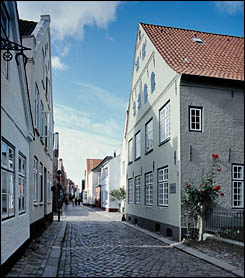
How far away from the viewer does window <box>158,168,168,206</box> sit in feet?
46.9

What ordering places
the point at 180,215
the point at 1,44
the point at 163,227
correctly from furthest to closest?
the point at 163,227 → the point at 180,215 → the point at 1,44

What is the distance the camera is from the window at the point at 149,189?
1703cm

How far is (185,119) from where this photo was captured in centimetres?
1236

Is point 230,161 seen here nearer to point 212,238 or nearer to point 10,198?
point 212,238

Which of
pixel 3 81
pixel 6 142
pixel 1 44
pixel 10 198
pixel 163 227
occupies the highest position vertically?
pixel 1 44

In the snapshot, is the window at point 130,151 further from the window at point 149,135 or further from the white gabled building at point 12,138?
the white gabled building at point 12,138

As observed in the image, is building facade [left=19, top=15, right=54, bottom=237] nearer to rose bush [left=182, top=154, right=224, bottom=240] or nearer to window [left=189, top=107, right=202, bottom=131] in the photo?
rose bush [left=182, top=154, right=224, bottom=240]

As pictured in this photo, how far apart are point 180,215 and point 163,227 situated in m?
2.31

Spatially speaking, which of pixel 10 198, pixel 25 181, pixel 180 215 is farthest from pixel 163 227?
pixel 10 198

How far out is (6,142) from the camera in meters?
7.37

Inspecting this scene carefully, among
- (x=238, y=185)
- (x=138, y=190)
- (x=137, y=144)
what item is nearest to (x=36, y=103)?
(x=137, y=144)

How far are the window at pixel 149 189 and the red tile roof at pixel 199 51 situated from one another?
235 inches

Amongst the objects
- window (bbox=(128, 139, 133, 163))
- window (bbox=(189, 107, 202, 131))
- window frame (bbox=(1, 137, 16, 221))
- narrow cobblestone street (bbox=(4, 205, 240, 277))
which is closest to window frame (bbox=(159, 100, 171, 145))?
window (bbox=(189, 107, 202, 131))

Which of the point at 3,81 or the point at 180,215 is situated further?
the point at 180,215
